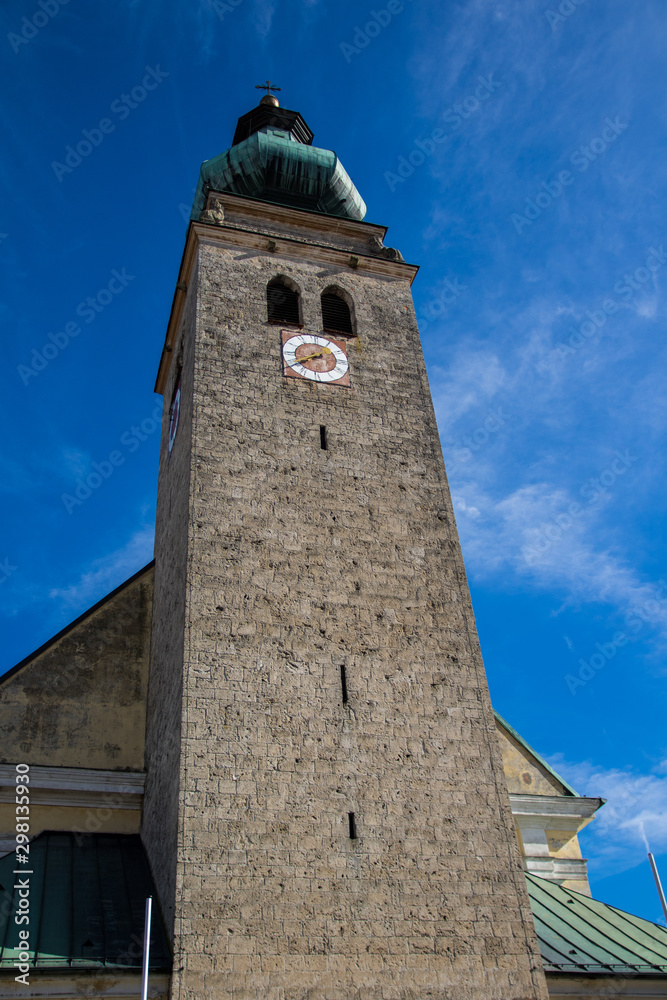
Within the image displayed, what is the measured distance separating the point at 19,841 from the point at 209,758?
3629 millimetres

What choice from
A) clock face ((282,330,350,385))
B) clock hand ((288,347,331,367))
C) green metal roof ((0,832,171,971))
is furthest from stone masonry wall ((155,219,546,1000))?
green metal roof ((0,832,171,971))

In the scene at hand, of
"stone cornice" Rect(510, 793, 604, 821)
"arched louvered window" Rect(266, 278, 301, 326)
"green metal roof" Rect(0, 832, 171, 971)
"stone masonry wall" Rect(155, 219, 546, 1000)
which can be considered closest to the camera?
"green metal roof" Rect(0, 832, 171, 971)

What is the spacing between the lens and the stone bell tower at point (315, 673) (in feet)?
31.4

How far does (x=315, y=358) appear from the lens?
14.6 metres

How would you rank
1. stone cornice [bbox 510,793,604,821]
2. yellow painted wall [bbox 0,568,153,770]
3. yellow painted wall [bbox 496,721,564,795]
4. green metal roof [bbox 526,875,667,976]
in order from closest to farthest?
1. green metal roof [bbox 526,875,667,976]
2. yellow painted wall [bbox 0,568,153,770]
3. stone cornice [bbox 510,793,604,821]
4. yellow painted wall [bbox 496,721,564,795]

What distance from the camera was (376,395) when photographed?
47.8ft

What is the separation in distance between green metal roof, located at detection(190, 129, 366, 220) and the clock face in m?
4.47

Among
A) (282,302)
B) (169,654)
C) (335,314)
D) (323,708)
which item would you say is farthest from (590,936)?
(282,302)

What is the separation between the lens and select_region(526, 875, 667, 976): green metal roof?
35.9 feet

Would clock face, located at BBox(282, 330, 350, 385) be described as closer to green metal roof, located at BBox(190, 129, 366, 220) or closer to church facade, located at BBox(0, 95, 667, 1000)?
church facade, located at BBox(0, 95, 667, 1000)

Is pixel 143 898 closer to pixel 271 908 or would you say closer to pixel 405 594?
pixel 271 908

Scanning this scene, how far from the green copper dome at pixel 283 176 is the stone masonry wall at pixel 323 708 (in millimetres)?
4229

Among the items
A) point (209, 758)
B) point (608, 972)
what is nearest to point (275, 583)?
point (209, 758)

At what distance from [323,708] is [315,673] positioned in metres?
0.47
